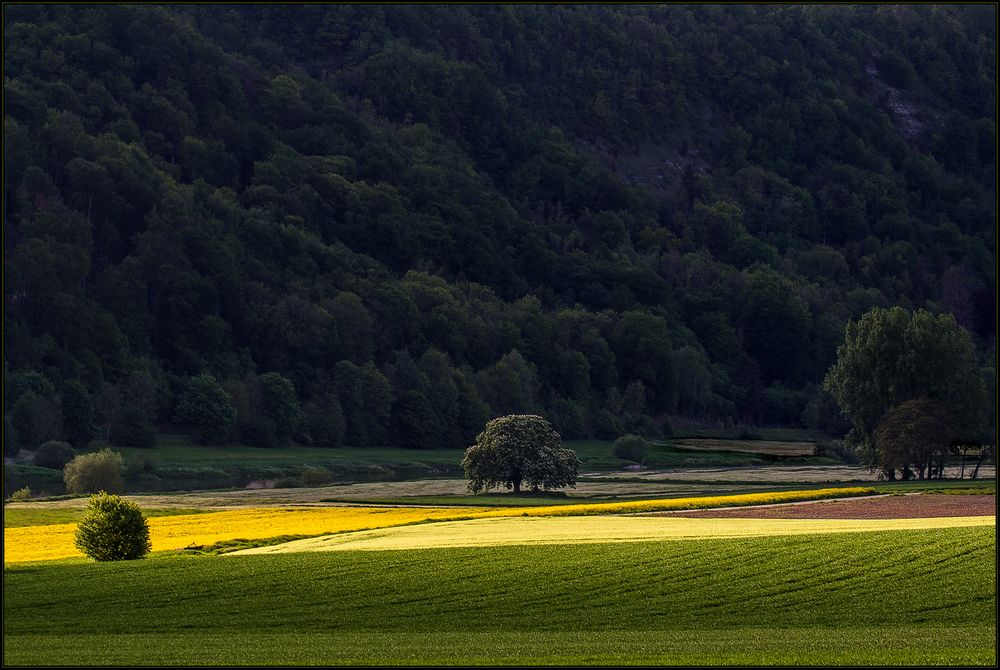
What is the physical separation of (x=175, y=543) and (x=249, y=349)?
345ft

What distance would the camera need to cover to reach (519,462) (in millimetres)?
81500

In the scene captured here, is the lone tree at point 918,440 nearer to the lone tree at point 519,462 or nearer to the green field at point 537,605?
the lone tree at point 519,462

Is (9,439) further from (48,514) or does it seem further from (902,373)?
(902,373)

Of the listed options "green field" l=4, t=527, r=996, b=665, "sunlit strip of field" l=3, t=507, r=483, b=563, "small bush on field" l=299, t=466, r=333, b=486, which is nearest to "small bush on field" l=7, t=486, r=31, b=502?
"sunlit strip of field" l=3, t=507, r=483, b=563

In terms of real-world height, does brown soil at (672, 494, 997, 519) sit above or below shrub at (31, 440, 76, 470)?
below

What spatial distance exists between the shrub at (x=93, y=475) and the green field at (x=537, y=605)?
4480 centimetres

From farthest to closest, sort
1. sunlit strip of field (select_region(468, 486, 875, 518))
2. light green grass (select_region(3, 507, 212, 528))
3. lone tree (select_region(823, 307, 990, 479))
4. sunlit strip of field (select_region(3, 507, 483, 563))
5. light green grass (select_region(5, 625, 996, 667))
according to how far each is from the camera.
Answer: lone tree (select_region(823, 307, 990, 479)), light green grass (select_region(3, 507, 212, 528)), sunlit strip of field (select_region(468, 486, 875, 518)), sunlit strip of field (select_region(3, 507, 483, 563)), light green grass (select_region(5, 625, 996, 667))

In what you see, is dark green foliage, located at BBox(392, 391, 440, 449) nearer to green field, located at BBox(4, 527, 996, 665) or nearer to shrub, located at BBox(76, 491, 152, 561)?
shrub, located at BBox(76, 491, 152, 561)

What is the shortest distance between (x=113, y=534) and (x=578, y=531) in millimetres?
14935

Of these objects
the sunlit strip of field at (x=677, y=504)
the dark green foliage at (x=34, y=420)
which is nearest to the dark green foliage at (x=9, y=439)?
the dark green foliage at (x=34, y=420)

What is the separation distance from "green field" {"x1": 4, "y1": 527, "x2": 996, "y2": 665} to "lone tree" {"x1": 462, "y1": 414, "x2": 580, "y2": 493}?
3760cm

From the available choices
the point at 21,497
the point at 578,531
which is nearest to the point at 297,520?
the point at 578,531

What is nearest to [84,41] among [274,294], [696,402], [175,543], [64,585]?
[274,294]

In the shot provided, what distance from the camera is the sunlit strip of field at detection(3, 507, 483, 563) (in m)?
51.4
